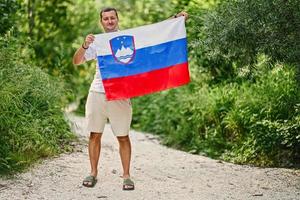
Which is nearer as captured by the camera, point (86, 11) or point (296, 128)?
point (296, 128)

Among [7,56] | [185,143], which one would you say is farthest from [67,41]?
[7,56]

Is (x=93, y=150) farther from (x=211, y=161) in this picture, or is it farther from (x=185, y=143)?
(x=185, y=143)

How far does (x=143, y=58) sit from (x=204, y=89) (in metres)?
4.27

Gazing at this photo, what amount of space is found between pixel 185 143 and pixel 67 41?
15.4 ft

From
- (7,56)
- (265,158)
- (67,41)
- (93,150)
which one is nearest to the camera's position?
(93,150)

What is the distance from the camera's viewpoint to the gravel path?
19.3 ft

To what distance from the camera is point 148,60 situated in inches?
242

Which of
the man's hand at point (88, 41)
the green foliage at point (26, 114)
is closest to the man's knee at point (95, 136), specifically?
the man's hand at point (88, 41)

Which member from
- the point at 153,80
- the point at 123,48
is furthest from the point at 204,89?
the point at 123,48

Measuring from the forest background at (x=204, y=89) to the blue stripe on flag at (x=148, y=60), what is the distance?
21 centimetres

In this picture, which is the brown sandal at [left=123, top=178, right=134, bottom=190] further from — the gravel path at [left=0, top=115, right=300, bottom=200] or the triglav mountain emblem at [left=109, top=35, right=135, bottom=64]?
the triglav mountain emblem at [left=109, top=35, right=135, bottom=64]

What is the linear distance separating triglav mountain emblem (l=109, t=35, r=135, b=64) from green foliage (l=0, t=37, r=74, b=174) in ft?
4.60

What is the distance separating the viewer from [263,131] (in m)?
8.16

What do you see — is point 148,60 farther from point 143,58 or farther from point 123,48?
point 123,48
